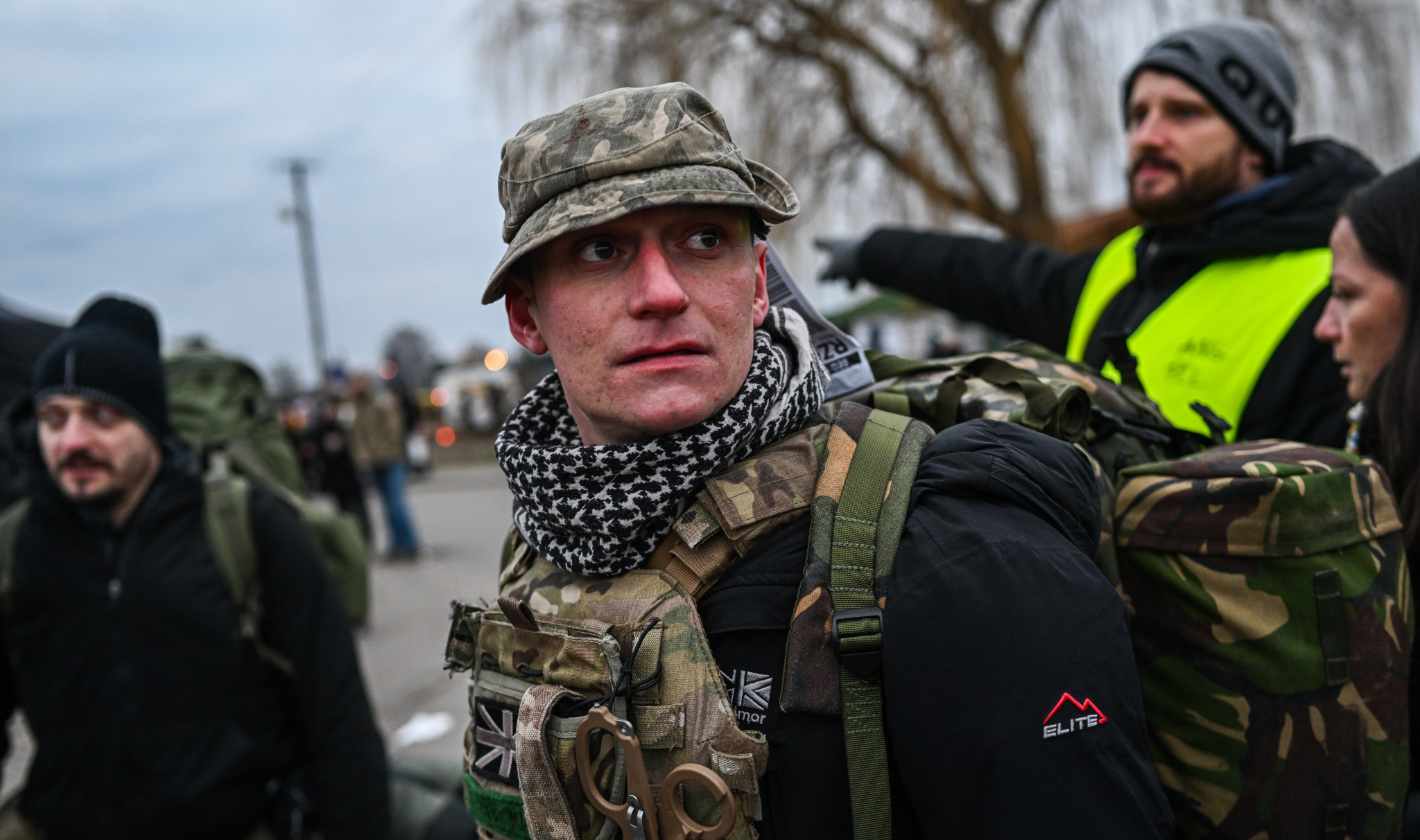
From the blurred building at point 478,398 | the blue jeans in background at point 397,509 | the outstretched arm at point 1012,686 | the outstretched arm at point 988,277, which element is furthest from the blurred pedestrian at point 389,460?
the blurred building at point 478,398

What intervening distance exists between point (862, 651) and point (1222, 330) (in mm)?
1630

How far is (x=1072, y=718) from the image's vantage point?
3.70 ft

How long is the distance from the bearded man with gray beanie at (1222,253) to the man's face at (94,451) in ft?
8.62

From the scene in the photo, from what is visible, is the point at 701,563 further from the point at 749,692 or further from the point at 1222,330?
the point at 1222,330

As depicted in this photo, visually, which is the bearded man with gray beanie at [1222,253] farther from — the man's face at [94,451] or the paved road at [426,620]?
the man's face at [94,451]

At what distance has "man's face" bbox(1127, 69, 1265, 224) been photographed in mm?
2514

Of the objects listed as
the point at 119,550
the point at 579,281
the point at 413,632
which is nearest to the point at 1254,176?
the point at 579,281

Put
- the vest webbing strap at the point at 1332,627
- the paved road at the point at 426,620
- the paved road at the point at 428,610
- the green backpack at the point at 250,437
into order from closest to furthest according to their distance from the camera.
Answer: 1. the vest webbing strap at the point at 1332,627
2. the green backpack at the point at 250,437
3. the paved road at the point at 426,620
4. the paved road at the point at 428,610

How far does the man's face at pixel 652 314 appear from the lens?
138 centimetres

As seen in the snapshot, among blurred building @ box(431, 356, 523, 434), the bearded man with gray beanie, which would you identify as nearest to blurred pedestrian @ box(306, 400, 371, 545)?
the bearded man with gray beanie

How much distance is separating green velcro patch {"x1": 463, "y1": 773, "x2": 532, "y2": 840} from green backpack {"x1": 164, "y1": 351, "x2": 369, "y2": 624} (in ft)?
6.81

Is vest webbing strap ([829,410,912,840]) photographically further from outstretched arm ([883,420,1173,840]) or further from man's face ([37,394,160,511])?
man's face ([37,394,160,511])

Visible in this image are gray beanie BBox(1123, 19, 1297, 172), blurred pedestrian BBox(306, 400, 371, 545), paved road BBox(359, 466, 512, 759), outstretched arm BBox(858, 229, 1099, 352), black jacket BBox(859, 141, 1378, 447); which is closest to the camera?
black jacket BBox(859, 141, 1378, 447)

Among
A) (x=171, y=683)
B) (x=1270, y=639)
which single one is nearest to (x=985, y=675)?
(x=1270, y=639)
